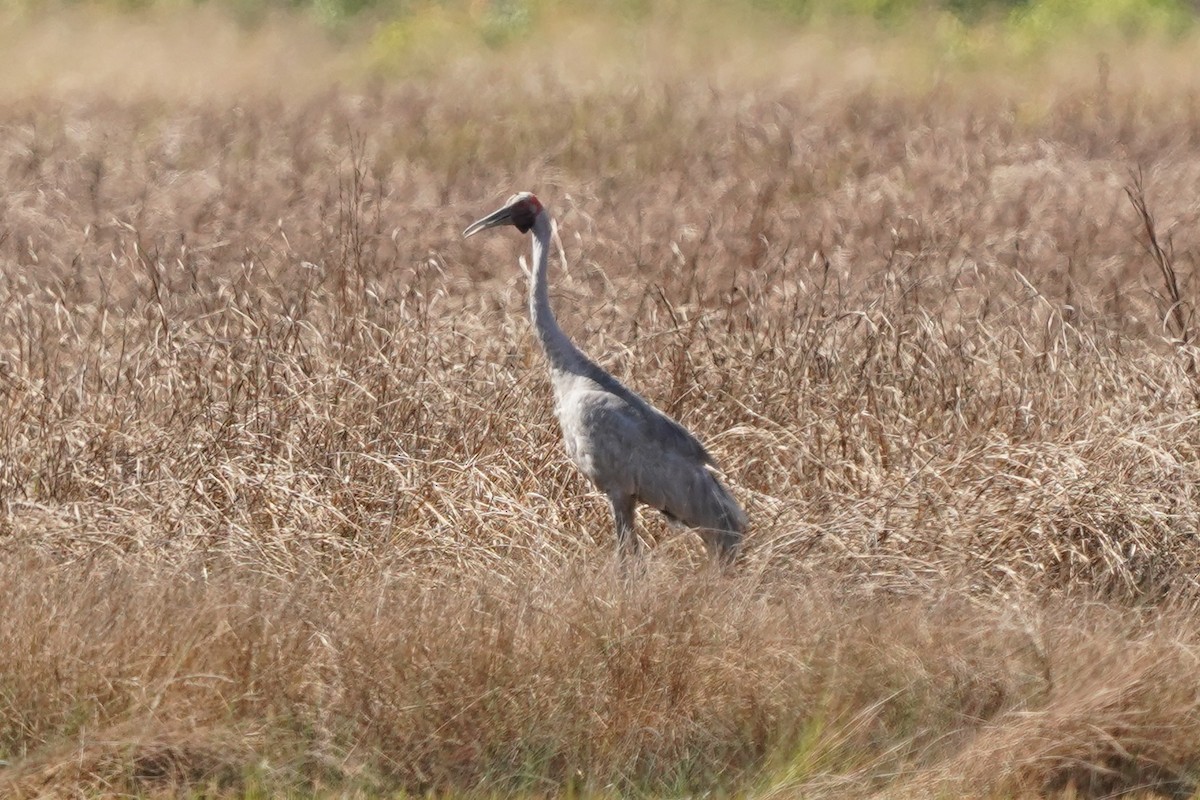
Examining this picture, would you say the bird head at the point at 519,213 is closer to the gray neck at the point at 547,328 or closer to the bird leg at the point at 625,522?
the gray neck at the point at 547,328

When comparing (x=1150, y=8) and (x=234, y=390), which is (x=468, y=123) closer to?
(x=234, y=390)

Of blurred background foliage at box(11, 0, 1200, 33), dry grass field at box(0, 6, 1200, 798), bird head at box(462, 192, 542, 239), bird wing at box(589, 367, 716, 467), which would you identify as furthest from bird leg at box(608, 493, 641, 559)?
blurred background foliage at box(11, 0, 1200, 33)

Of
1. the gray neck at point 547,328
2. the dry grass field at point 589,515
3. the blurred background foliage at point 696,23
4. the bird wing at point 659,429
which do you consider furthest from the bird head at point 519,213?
the blurred background foliage at point 696,23

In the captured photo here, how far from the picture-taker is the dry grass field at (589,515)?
16.0ft

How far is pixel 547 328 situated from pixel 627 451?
0.53m

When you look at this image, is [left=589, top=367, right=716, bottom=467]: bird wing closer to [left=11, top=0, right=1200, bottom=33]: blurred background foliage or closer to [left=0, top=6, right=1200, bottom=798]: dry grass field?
[left=0, top=6, right=1200, bottom=798]: dry grass field

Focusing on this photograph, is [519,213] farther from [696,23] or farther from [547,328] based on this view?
[696,23]

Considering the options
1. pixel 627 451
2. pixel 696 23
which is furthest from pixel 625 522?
pixel 696 23

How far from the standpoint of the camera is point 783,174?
1377 centimetres

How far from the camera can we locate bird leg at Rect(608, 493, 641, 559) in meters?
6.38

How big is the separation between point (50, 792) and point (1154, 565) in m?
3.69

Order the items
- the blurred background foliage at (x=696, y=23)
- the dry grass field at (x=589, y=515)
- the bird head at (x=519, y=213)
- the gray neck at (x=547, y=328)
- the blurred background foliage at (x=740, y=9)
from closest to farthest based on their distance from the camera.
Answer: the dry grass field at (x=589, y=515) < the gray neck at (x=547, y=328) < the bird head at (x=519, y=213) < the blurred background foliage at (x=696, y=23) < the blurred background foliage at (x=740, y=9)

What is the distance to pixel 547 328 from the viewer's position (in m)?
6.38

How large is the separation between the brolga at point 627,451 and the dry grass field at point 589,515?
Result: 186mm
